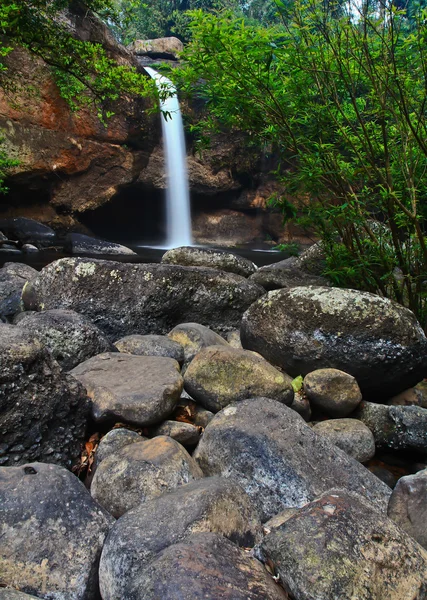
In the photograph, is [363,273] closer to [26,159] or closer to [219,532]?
[219,532]

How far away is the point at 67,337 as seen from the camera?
4.14 m

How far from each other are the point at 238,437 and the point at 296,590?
120 centimetres

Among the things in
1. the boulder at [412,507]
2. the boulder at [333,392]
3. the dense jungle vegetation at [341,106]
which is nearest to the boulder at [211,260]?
the dense jungle vegetation at [341,106]

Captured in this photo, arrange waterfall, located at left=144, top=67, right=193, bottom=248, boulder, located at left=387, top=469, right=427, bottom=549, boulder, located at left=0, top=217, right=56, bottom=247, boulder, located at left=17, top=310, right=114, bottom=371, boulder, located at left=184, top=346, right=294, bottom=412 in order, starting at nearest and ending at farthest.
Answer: boulder, located at left=387, top=469, right=427, bottom=549, boulder, located at left=184, top=346, right=294, bottom=412, boulder, located at left=17, top=310, right=114, bottom=371, boulder, located at left=0, top=217, right=56, bottom=247, waterfall, located at left=144, top=67, right=193, bottom=248

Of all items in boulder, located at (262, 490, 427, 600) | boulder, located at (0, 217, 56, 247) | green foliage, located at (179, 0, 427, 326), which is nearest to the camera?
boulder, located at (262, 490, 427, 600)

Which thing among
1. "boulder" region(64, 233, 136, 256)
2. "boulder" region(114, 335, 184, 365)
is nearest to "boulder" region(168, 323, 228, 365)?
"boulder" region(114, 335, 184, 365)

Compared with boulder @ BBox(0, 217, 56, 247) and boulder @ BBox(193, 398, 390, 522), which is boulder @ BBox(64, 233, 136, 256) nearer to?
boulder @ BBox(0, 217, 56, 247)

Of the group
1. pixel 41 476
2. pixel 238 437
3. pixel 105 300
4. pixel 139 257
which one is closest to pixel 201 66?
pixel 105 300

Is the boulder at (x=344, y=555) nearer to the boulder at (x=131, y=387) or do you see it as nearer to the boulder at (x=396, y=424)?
the boulder at (x=131, y=387)

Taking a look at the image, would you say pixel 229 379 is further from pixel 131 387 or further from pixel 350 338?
pixel 350 338

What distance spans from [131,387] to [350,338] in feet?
6.48

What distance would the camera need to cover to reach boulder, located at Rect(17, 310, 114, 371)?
161 inches

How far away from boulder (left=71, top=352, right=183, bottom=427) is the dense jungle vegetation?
2.32 meters

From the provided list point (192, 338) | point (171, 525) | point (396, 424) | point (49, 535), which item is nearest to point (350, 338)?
point (396, 424)
